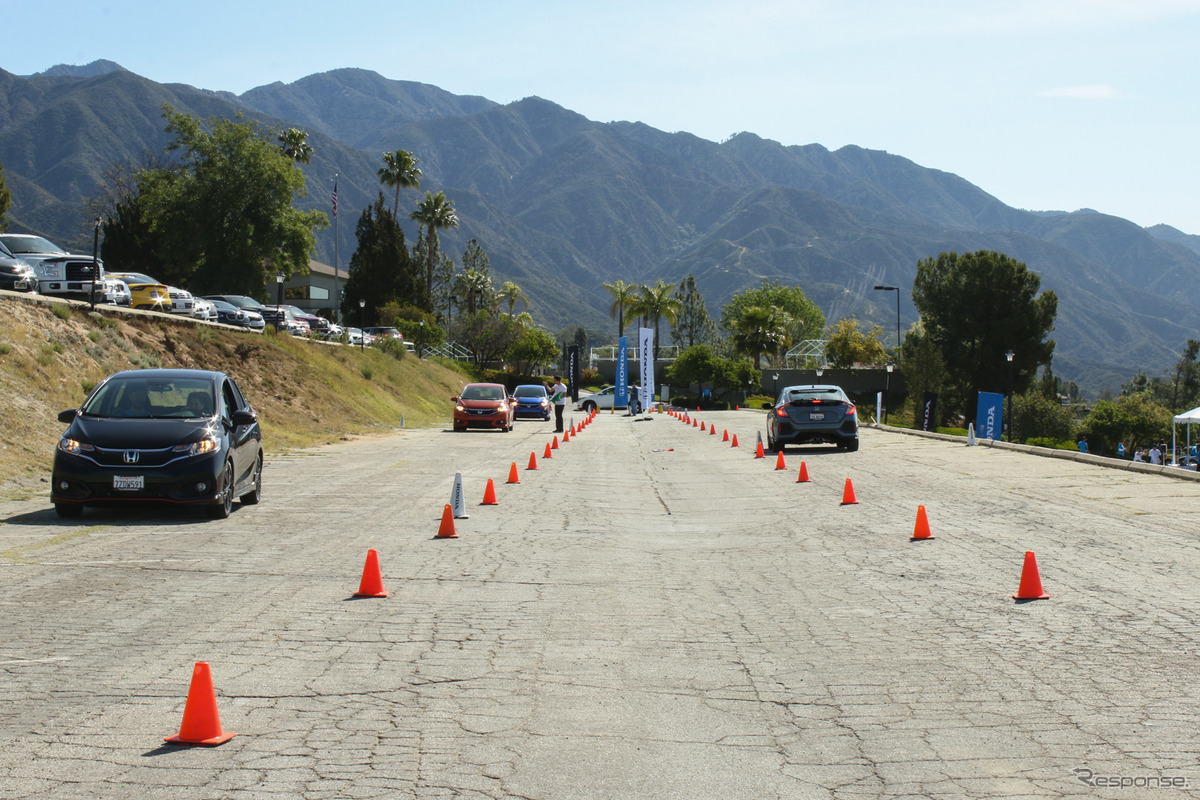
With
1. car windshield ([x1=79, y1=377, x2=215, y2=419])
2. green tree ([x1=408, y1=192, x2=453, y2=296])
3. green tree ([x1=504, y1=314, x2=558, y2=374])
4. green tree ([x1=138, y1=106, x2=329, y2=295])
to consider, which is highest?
green tree ([x1=408, y1=192, x2=453, y2=296])

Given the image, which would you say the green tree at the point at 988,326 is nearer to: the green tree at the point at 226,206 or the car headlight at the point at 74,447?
the green tree at the point at 226,206

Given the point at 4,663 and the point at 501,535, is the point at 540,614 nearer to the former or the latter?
the point at 4,663

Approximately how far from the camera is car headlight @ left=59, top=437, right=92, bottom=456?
11.7 meters

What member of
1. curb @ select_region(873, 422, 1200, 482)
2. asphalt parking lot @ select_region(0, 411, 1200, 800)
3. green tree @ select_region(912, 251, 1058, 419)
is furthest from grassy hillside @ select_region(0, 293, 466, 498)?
green tree @ select_region(912, 251, 1058, 419)

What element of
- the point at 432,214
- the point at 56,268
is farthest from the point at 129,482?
the point at 432,214

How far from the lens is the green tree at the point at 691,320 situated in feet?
538

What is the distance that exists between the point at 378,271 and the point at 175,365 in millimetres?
54722

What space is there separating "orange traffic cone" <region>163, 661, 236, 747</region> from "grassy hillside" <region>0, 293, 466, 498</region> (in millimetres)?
11024

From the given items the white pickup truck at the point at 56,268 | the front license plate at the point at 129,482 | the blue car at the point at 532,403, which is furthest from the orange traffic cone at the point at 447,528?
the blue car at the point at 532,403

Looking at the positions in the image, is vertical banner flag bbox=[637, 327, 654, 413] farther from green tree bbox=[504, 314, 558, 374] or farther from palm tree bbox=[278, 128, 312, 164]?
palm tree bbox=[278, 128, 312, 164]

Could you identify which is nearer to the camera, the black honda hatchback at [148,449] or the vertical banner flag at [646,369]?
the black honda hatchback at [148,449]

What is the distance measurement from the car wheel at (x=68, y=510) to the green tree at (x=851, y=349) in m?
102

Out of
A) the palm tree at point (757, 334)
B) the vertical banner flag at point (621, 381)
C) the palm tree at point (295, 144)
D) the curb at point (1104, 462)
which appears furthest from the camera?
the palm tree at point (757, 334)

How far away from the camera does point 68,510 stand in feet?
39.3
